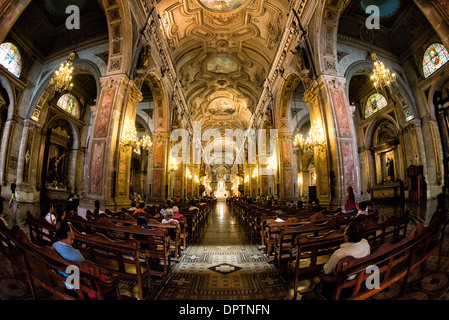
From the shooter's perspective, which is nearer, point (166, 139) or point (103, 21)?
point (103, 21)

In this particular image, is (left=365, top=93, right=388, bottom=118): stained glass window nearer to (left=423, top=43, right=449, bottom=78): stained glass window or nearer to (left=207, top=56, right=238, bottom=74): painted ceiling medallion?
(left=423, top=43, right=449, bottom=78): stained glass window

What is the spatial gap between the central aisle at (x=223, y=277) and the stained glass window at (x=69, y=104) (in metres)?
Answer: 16.3

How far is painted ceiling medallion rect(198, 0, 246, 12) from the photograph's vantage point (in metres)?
11.7

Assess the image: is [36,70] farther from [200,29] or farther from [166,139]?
[200,29]

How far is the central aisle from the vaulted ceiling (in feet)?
42.1

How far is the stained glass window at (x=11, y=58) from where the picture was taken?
10.3 metres

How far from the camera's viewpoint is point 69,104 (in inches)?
600

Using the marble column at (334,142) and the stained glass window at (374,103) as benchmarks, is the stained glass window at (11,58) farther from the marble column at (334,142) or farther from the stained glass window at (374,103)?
the stained glass window at (374,103)

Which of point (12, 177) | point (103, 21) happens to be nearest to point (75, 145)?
point (12, 177)

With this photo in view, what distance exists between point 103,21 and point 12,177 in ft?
33.3

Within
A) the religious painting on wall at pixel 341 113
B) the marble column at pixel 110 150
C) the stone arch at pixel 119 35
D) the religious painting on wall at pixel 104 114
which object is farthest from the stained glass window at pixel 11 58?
the religious painting on wall at pixel 341 113

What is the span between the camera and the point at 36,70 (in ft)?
39.5

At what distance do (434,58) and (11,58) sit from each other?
23684 millimetres

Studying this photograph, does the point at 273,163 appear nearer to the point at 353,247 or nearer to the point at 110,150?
the point at 110,150
